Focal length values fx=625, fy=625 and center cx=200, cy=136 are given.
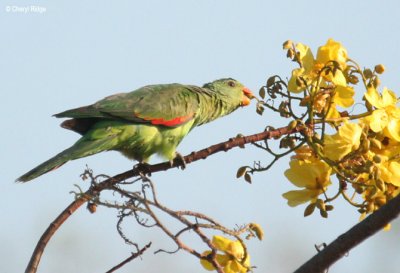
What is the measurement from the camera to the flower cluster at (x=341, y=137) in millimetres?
1892

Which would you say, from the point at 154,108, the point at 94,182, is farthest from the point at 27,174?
the point at 154,108

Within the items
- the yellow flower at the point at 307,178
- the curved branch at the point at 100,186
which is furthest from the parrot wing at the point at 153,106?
the yellow flower at the point at 307,178

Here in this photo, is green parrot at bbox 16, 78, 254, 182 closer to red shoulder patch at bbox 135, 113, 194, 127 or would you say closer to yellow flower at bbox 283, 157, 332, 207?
red shoulder patch at bbox 135, 113, 194, 127

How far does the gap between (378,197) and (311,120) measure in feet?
1.10

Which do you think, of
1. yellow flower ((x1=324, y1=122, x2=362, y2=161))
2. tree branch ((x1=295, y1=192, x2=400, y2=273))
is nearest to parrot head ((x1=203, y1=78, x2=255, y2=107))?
yellow flower ((x1=324, y1=122, x2=362, y2=161))

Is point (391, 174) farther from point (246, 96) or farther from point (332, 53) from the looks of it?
point (246, 96)

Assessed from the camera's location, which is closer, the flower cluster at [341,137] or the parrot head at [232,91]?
the flower cluster at [341,137]

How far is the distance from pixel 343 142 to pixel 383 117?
0.68 ft

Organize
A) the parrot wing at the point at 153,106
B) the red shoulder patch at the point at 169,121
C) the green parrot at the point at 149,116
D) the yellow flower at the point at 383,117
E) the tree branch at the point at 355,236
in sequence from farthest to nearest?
the red shoulder patch at the point at 169,121 < the parrot wing at the point at 153,106 < the green parrot at the point at 149,116 < the yellow flower at the point at 383,117 < the tree branch at the point at 355,236

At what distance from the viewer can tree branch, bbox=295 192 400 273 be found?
1.38 metres

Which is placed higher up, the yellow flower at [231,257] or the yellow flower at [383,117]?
the yellow flower at [383,117]

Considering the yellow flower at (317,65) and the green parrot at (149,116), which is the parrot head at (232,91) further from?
the yellow flower at (317,65)

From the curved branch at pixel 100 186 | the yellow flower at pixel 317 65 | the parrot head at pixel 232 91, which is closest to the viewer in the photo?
the curved branch at pixel 100 186

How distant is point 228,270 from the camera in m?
1.87
